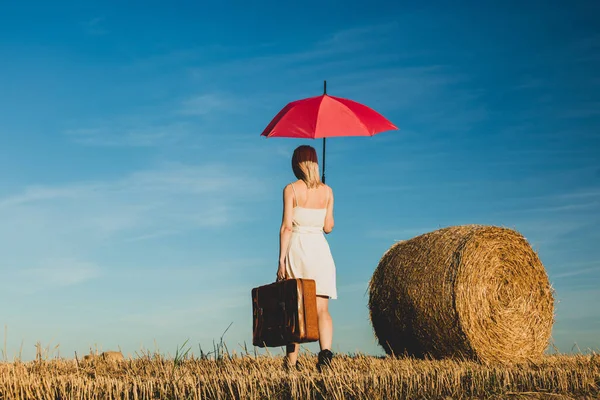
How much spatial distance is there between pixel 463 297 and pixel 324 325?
8.07 ft

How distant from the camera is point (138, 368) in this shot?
8.46m

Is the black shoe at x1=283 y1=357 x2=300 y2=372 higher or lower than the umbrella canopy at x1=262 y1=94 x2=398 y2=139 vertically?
lower

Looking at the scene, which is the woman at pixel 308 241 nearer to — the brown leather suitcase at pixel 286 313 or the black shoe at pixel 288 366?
the black shoe at pixel 288 366

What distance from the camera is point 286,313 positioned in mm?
7426

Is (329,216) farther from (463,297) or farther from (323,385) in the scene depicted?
(463,297)

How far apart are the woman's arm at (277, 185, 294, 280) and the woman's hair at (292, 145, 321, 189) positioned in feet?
0.78

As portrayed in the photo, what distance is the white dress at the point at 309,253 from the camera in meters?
7.61

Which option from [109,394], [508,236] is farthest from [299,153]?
[508,236]

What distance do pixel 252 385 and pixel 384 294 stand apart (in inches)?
166

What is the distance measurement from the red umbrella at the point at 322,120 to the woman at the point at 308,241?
0.34 metres

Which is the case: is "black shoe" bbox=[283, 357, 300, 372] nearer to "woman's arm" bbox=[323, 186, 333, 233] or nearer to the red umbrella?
"woman's arm" bbox=[323, 186, 333, 233]

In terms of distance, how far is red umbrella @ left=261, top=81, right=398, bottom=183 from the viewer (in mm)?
8070

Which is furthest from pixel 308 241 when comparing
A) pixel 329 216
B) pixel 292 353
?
pixel 292 353

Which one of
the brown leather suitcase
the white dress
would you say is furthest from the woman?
the brown leather suitcase
